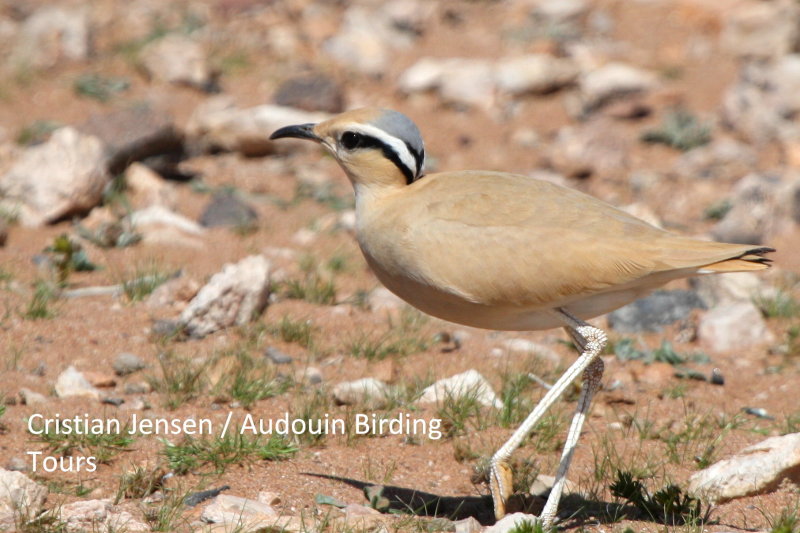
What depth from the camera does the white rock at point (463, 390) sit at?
224 inches

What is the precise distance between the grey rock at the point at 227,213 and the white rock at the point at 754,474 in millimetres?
4740

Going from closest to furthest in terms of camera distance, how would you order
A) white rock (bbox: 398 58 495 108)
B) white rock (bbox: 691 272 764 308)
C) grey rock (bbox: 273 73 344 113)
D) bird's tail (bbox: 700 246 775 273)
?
bird's tail (bbox: 700 246 775 273)
white rock (bbox: 691 272 764 308)
grey rock (bbox: 273 73 344 113)
white rock (bbox: 398 58 495 108)

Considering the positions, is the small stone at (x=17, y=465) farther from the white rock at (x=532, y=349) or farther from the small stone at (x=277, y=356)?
the white rock at (x=532, y=349)

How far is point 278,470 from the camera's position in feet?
16.2

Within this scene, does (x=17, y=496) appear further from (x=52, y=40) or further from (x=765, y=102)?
(x=765, y=102)

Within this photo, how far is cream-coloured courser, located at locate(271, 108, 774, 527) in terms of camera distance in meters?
4.32

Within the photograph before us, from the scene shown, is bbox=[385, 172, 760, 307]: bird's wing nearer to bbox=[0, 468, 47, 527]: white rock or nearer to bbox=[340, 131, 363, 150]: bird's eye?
bbox=[340, 131, 363, 150]: bird's eye

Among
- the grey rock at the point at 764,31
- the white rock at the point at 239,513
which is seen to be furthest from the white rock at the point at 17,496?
the grey rock at the point at 764,31

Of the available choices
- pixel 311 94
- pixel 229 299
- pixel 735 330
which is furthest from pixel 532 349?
pixel 311 94

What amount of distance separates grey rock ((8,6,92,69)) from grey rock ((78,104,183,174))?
255 centimetres

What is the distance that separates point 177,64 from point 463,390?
274 inches

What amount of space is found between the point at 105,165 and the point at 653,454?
215 inches

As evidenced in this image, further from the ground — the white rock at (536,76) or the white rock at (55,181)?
the white rock at (536,76)

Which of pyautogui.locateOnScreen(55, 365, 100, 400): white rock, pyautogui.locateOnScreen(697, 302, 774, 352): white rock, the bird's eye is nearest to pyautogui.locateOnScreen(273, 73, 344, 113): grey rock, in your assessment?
pyautogui.locateOnScreen(697, 302, 774, 352): white rock
